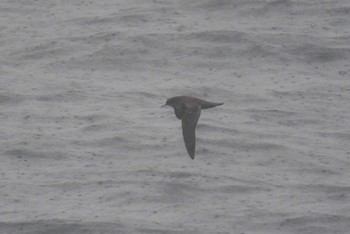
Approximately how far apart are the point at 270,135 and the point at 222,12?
16.2 feet

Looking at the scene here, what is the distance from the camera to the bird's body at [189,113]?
707 inches

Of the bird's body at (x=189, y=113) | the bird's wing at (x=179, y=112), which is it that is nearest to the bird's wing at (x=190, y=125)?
the bird's body at (x=189, y=113)

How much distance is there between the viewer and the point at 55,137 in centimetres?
2364

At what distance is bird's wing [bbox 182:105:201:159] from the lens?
17.9m

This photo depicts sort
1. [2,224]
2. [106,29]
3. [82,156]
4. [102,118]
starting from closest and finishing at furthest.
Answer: [2,224], [82,156], [102,118], [106,29]

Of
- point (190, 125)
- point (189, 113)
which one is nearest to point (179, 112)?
point (189, 113)

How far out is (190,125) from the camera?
18.2 meters

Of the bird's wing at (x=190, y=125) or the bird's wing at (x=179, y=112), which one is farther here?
the bird's wing at (x=179, y=112)

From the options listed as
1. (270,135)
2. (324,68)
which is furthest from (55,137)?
(324,68)

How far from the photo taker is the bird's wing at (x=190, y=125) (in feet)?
58.7

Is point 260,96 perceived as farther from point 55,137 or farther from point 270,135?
point 55,137

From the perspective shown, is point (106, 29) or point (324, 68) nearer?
point (324, 68)

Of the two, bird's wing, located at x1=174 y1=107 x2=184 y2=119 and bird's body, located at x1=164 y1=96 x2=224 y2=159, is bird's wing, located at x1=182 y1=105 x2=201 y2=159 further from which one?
bird's wing, located at x1=174 y1=107 x2=184 y2=119

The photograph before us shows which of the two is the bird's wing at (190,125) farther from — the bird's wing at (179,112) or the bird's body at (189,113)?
the bird's wing at (179,112)
